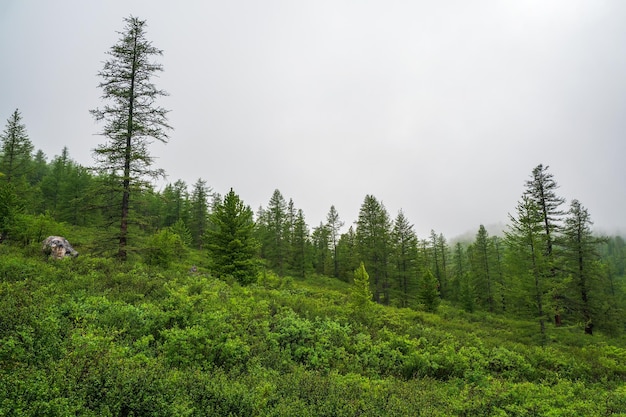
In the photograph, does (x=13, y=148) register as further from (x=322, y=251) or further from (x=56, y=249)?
(x=322, y=251)

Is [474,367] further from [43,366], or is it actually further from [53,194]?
[53,194]

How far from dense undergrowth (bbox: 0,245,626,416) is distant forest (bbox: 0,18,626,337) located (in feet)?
13.8

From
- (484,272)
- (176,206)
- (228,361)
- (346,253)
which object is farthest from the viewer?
(176,206)

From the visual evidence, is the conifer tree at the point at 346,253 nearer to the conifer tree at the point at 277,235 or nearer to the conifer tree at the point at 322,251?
the conifer tree at the point at 322,251

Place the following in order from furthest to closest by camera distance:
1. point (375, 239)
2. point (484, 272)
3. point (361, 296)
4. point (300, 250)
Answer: point (300, 250) < point (484, 272) < point (375, 239) < point (361, 296)

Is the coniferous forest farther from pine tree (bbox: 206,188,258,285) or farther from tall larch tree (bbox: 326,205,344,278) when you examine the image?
tall larch tree (bbox: 326,205,344,278)

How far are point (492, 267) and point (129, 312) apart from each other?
48381 mm

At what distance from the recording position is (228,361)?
729 centimetres

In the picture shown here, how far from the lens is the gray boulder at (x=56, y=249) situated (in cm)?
1362

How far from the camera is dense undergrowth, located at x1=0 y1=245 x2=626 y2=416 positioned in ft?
14.5

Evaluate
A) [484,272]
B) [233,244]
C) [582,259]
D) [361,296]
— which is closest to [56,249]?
[233,244]

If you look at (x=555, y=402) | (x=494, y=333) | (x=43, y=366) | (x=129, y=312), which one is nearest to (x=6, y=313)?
(x=43, y=366)

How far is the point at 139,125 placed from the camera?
1694cm

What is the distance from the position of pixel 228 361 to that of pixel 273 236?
3798cm
